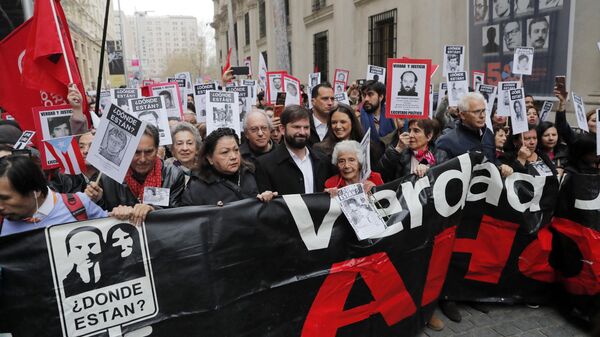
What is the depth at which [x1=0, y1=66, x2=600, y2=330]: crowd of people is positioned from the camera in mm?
2302

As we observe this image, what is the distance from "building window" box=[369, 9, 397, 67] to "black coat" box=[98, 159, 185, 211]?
12.0 meters

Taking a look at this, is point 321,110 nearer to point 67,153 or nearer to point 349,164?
point 349,164

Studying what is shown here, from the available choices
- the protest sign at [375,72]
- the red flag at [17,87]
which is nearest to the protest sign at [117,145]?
the red flag at [17,87]

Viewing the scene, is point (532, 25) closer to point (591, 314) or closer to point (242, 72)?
point (242, 72)

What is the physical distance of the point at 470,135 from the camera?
3.95 meters

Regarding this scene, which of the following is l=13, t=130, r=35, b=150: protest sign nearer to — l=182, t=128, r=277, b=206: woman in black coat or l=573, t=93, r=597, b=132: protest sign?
l=182, t=128, r=277, b=206: woman in black coat

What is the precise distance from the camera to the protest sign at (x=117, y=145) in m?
2.43

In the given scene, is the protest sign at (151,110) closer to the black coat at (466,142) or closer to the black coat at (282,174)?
the black coat at (282,174)

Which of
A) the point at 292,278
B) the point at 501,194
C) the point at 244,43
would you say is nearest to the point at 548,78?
the point at 501,194

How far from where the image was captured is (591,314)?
10.3 ft

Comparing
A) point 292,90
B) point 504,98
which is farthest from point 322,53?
point 504,98

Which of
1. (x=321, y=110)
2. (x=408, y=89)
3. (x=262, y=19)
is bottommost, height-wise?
(x=321, y=110)

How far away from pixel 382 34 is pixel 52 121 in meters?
12.9

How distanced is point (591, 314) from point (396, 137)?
2088 mm
